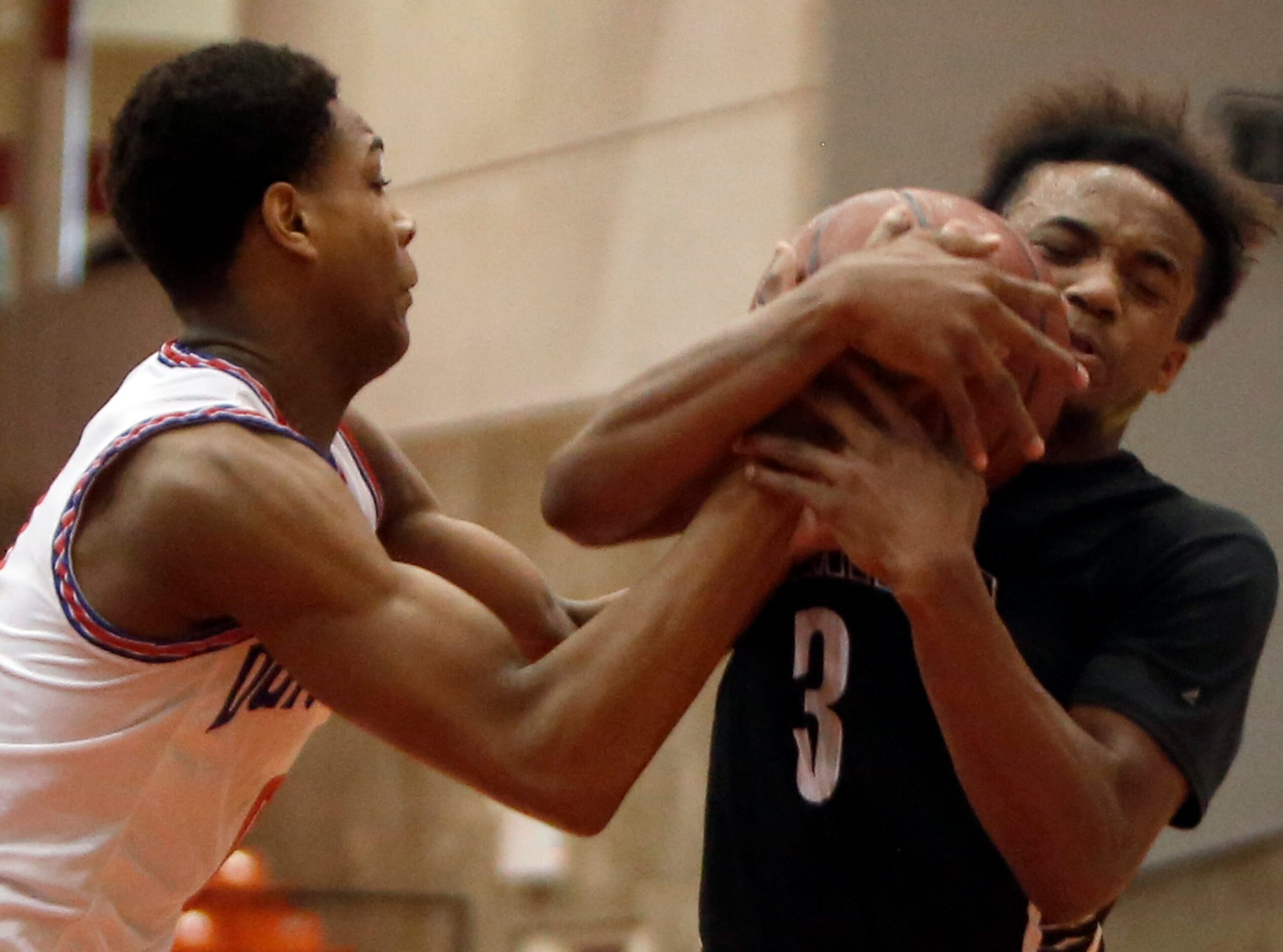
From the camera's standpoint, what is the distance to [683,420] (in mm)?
2268

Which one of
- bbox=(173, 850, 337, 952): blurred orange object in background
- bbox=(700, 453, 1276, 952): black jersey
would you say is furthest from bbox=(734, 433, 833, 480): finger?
bbox=(173, 850, 337, 952): blurred orange object in background

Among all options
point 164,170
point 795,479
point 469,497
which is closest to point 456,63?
point 469,497

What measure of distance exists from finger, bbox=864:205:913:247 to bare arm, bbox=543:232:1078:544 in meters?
0.03

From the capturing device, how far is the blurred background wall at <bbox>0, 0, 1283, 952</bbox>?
5227 millimetres

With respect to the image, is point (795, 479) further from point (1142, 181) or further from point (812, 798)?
point (1142, 181)

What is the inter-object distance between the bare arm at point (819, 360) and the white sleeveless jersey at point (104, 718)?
43 cm

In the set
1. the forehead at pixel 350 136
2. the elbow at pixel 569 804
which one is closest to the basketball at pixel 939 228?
the elbow at pixel 569 804

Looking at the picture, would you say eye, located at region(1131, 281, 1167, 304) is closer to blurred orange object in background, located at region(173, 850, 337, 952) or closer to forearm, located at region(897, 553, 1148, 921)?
forearm, located at region(897, 553, 1148, 921)

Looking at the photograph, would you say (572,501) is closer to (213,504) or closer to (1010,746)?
(213,504)

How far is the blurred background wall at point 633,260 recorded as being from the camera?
5.23 metres

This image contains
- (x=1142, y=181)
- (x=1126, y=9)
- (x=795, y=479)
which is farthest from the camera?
(x=1126, y=9)

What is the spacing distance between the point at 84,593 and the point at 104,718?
0.17 meters

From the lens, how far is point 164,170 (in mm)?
2424

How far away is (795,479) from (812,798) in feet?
1.52
